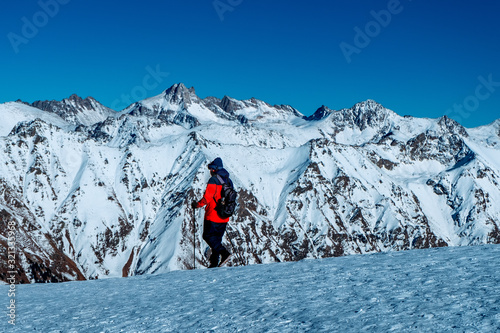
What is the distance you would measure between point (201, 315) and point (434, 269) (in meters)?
6.04

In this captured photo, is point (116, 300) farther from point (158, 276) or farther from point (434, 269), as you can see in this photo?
point (434, 269)

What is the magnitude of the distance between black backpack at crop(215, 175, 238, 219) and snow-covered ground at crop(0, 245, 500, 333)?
2.04 meters

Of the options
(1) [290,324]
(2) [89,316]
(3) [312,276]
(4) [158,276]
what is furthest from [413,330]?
(4) [158,276]

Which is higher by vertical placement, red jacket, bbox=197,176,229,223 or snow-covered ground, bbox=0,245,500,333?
red jacket, bbox=197,176,229,223

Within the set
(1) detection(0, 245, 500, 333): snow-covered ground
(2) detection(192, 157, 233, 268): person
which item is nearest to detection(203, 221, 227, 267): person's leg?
(2) detection(192, 157, 233, 268): person

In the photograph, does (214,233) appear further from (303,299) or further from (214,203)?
(303,299)

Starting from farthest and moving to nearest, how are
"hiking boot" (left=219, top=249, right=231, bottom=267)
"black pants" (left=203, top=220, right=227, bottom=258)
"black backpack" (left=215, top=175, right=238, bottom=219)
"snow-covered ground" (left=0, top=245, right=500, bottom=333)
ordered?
"hiking boot" (left=219, top=249, right=231, bottom=267) → "black pants" (left=203, top=220, right=227, bottom=258) → "black backpack" (left=215, top=175, right=238, bottom=219) → "snow-covered ground" (left=0, top=245, right=500, bottom=333)

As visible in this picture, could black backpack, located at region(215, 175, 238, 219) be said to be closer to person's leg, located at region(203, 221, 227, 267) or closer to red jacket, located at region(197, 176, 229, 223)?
red jacket, located at region(197, 176, 229, 223)

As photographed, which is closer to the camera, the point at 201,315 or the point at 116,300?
the point at 201,315

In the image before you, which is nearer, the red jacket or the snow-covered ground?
the snow-covered ground

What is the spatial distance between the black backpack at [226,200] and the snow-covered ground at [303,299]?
2.04m

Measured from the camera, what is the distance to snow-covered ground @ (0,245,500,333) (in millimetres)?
9219

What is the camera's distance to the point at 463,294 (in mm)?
10148

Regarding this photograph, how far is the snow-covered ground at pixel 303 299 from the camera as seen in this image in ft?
30.2
